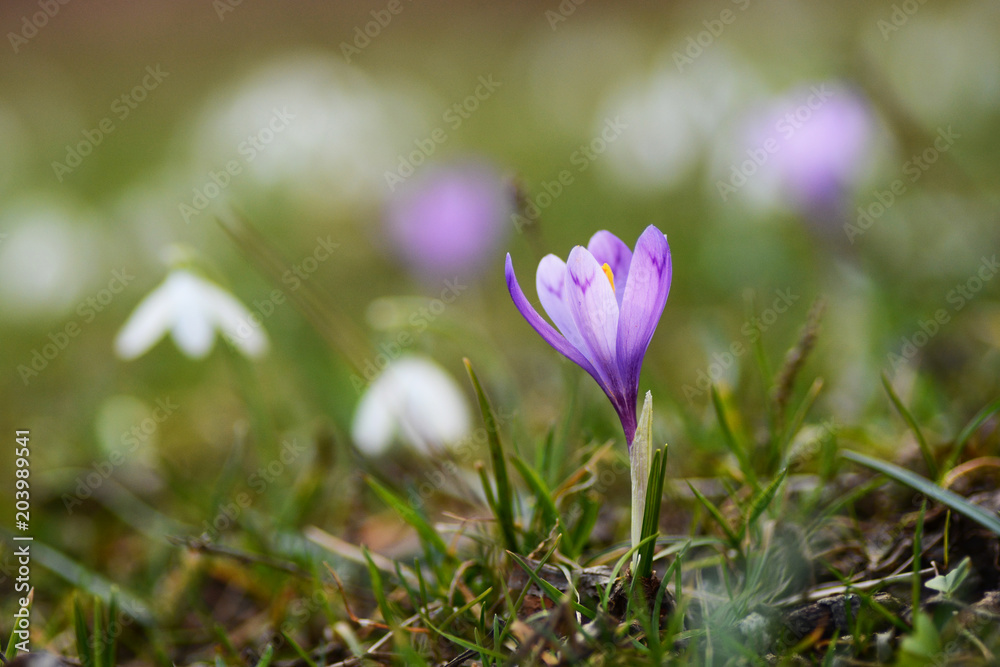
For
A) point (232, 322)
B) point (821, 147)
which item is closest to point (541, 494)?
point (232, 322)

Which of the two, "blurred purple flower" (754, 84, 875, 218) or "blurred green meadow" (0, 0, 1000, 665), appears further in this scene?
"blurred purple flower" (754, 84, 875, 218)

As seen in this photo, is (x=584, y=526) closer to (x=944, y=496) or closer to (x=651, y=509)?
(x=651, y=509)

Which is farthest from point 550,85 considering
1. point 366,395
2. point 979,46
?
point 366,395

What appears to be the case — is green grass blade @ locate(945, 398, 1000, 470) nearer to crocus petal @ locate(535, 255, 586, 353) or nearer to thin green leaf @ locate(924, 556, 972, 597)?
thin green leaf @ locate(924, 556, 972, 597)

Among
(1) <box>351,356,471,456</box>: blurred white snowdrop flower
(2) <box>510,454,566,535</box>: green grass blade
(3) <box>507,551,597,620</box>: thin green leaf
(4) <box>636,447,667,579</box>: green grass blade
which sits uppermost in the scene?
(4) <box>636,447,667,579</box>: green grass blade

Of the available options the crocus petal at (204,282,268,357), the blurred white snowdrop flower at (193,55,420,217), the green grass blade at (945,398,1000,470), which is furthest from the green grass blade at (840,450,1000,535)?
the blurred white snowdrop flower at (193,55,420,217)

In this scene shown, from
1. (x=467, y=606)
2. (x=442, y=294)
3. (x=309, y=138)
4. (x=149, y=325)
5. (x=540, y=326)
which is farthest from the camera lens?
(x=309, y=138)
